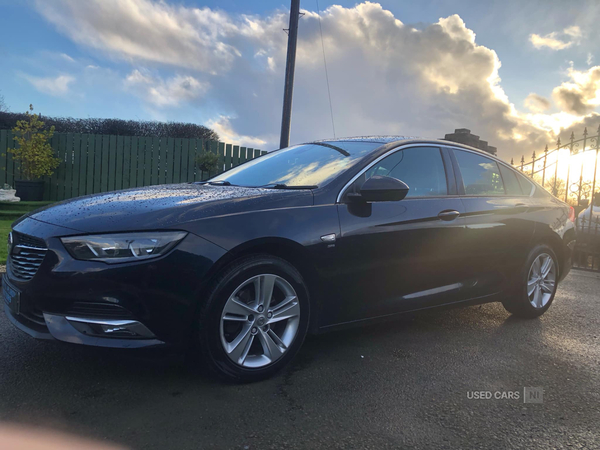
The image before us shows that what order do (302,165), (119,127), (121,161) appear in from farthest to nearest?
(119,127), (121,161), (302,165)

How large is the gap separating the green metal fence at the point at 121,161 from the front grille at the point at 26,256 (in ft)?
35.0

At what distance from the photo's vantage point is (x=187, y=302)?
253 centimetres

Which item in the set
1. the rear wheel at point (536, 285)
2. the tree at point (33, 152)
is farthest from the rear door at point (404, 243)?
the tree at point (33, 152)

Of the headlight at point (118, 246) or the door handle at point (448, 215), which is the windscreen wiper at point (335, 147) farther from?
the headlight at point (118, 246)

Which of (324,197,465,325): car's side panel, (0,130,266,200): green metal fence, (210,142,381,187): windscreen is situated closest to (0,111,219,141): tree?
(0,130,266,200): green metal fence

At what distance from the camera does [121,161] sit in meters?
13.8

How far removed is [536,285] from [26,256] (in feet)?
13.6

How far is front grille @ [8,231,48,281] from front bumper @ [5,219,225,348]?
0.19 feet

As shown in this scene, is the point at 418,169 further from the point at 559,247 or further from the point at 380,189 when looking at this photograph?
the point at 559,247

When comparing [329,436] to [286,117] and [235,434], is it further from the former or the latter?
[286,117]

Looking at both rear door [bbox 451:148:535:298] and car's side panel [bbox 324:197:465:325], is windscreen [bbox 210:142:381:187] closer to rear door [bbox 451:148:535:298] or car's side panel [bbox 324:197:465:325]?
car's side panel [bbox 324:197:465:325]

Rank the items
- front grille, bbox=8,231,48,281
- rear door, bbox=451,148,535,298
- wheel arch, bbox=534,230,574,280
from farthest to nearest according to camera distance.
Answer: wheel arch, bbox=534,230,574,280
rear door, bbox=451,148,535,298
front grille, bbox=8,231,48,281

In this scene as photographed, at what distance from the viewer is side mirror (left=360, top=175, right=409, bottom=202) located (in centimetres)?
312

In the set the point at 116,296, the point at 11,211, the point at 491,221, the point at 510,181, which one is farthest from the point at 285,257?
the point at 11,211
